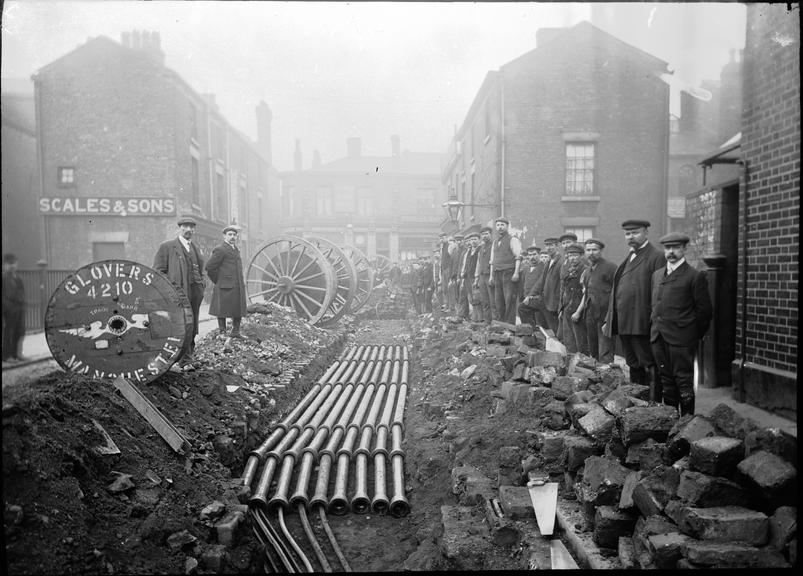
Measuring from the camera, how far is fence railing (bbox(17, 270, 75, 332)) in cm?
376

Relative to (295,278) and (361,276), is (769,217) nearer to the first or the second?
(295,278)

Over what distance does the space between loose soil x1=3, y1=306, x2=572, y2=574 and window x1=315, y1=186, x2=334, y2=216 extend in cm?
893

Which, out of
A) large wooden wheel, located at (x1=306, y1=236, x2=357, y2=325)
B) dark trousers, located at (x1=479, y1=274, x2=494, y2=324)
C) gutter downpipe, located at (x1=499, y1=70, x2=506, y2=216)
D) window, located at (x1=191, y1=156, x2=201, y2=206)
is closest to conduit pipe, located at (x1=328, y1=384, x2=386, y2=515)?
window, located at (x1=191, y1=156, x2=201, y2=206)

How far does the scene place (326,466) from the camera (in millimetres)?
5199

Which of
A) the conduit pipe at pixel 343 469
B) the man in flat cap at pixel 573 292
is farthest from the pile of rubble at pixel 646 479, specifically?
the man in flat cap at pixel 573 292

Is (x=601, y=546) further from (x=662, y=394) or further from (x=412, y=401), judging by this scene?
(x=412, y=401)

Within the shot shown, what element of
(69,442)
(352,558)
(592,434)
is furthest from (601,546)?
(69,442)

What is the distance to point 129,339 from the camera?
173 inches

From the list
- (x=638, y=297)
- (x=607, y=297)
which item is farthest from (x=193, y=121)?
(x=638, y=297)

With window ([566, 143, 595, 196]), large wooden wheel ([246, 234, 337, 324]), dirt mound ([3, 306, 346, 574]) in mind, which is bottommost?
dirt mound ([3, 306, 346, 574])

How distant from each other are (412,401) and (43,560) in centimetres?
531

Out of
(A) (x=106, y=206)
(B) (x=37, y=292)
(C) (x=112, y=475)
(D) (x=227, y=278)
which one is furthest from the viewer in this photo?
(D) (x=227, y=278)

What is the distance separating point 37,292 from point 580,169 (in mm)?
11628

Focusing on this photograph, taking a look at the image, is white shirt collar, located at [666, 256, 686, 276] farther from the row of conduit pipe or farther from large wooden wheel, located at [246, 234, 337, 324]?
large wooden wheel, located at [246, 234, 337, 324]
